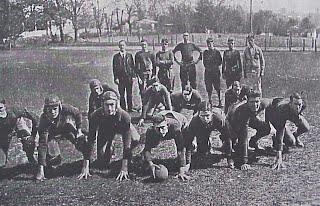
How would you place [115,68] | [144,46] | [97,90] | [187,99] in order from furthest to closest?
[115,68], [144,46], [187,99], [97,90]

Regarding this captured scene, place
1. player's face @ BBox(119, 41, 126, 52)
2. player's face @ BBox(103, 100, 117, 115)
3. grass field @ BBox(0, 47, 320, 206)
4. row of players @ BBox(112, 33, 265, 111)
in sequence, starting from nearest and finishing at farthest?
grass field @ BBox(0, 47, 320, 206), player's face @ BBox(103, 100, 117, 115), player's face @ BBox(119, 41, 126, 52), row of players @ BBox(112, 33, 265, 111)

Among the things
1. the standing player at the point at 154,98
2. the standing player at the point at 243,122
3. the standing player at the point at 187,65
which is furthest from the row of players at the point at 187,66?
the standing player at the point at 243,122

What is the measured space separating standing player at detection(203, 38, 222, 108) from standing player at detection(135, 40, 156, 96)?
0.39 metres

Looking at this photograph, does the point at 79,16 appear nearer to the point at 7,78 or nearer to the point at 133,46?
the point at 133,46

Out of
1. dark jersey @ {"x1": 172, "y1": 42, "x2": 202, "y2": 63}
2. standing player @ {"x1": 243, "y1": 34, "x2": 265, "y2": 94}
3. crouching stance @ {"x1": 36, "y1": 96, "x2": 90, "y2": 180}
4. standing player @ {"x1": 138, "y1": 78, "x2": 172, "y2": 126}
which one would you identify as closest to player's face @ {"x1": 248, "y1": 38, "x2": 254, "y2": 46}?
standing player @ {"x1": 243, "y1": 34, "x2": 265, "y2": 94}

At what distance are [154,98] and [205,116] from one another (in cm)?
73

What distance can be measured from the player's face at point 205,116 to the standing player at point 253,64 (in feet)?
2.84

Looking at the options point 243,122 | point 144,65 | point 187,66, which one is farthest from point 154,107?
point 243,122

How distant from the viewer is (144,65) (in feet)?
9.52

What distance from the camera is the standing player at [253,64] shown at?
278 cm

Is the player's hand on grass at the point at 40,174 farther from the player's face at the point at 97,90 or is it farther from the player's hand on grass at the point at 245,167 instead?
the player's hand on grass at the point at 245,167

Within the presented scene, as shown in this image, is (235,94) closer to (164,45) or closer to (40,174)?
(164,45)

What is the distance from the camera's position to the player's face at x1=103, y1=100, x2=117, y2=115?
186 centimetres

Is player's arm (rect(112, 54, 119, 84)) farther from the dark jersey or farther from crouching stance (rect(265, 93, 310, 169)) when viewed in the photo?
crouching stance (rect(265, 93, 310, 169))
